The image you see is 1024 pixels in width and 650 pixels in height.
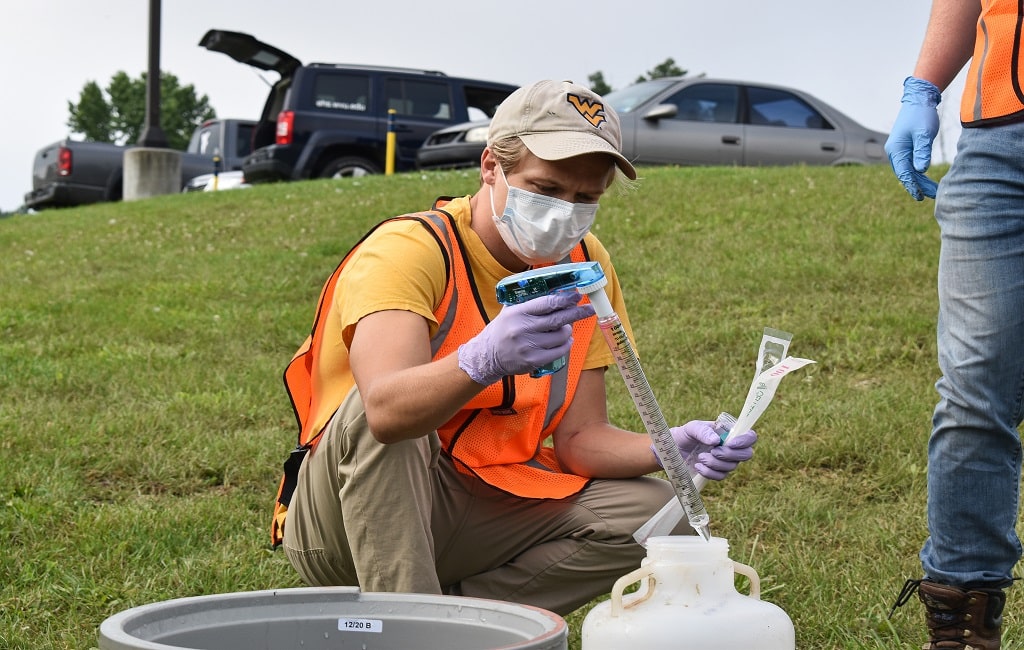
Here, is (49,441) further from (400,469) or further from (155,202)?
(155,202)

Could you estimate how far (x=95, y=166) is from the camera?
49.7 ft

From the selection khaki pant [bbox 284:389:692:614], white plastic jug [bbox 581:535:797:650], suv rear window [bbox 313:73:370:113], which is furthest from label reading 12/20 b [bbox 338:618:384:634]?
suv rear window [bbox 313:73:370:113]

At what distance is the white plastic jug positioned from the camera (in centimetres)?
165

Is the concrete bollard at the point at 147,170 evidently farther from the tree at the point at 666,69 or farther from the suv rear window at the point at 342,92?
the tree at the point at 666,69

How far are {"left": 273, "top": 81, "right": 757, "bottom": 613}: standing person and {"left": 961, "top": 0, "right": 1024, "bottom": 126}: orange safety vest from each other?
0.66m

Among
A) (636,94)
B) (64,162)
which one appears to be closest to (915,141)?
(636,94)

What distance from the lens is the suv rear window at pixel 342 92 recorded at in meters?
11.9

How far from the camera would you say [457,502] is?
2428mm

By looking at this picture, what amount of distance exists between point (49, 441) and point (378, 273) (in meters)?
2.37

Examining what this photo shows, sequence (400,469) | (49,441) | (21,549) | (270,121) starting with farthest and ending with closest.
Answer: (270,121) → (49,441) → (21,549) → (400,469)

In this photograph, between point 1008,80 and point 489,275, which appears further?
point 489,275

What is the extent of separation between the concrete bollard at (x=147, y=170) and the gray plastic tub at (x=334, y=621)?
41.0 feet

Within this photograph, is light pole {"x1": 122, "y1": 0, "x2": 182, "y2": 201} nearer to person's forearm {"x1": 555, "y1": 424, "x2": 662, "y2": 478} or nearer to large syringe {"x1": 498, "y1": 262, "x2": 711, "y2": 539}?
person's forearm {"x1": 555, "y1": 424, "x2": 662, "y2": 478}

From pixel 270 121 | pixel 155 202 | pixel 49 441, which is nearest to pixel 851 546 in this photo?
pixel 49 441
